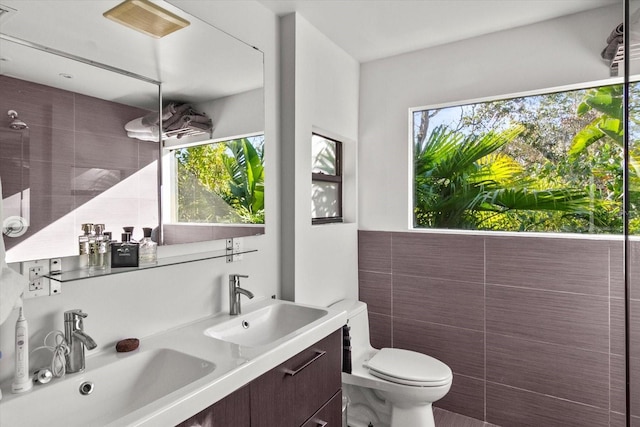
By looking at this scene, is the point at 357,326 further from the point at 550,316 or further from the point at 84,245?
the point at 84,245

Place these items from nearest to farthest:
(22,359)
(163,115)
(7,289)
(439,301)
A: 1. (7,289)
2. (22,359)
3. (163,115)
4. (439,301)

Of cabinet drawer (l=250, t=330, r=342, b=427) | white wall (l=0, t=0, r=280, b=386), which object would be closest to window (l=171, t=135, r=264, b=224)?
white wall (l=0, t=0, r=280, b=386)

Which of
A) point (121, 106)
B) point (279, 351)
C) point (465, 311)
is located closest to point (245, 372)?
point (279, 351)

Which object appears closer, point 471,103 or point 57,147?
point 57,147

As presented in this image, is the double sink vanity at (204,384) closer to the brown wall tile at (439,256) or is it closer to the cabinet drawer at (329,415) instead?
the cabinet drawer at (329,415)

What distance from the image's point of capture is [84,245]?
1196mm

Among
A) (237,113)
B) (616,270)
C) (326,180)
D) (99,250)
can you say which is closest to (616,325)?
(616,270)

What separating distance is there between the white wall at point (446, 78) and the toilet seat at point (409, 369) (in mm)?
883

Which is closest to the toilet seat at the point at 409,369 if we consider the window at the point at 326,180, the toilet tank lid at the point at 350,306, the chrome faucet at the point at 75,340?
the toilet tank lid at the point at 350,306

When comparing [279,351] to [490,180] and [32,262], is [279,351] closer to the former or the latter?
[32,262]

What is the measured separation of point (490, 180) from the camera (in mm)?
2436

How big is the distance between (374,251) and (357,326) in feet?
1.99

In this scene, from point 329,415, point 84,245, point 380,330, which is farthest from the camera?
point 380,330

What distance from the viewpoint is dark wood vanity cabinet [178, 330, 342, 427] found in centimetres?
107
